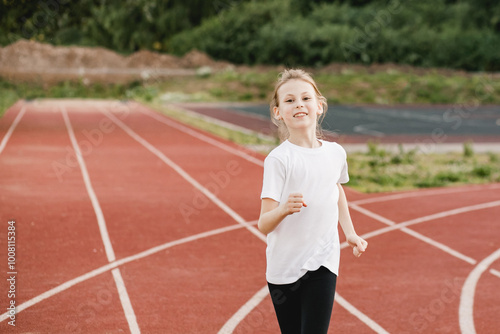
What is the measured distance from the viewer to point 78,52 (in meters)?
54.2

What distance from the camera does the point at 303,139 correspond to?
3.25 metres

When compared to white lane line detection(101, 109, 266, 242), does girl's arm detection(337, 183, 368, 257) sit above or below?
above

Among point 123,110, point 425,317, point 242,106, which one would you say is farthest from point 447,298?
point 242,106

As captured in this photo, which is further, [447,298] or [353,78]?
[353,78]

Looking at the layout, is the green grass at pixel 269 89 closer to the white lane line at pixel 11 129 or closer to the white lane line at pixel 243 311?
the white lane line at pixel 11 129

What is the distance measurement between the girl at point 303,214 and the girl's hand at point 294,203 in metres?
0.14

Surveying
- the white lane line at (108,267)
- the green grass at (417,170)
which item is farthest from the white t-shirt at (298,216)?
the green grass at (417,170)

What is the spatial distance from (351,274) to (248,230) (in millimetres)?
2167

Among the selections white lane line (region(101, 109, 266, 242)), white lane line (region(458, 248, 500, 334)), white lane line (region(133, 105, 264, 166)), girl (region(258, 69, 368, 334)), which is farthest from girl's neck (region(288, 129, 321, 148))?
white lane line (region(133, 105, 264, 166))

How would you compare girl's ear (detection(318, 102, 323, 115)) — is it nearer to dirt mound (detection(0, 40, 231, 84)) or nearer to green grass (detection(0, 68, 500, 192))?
green grass (detection(0, 68, 500, 192))

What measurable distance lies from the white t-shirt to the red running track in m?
2.22

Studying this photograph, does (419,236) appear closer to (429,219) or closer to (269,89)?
(429,219)

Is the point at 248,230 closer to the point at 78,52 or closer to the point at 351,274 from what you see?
the point at 351,274

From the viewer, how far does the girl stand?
3148mm
